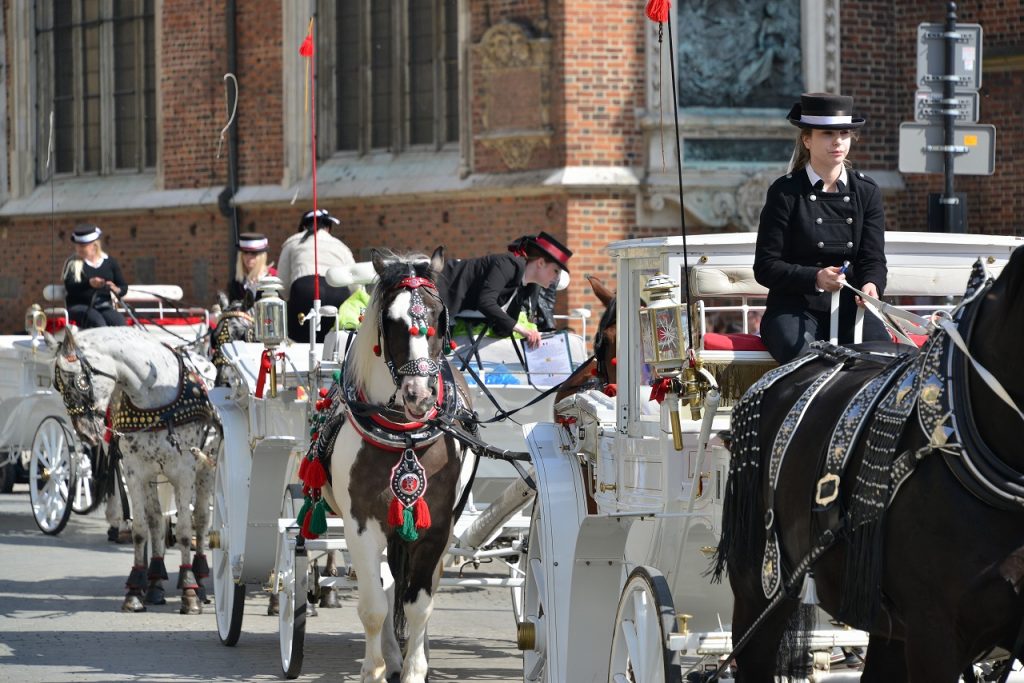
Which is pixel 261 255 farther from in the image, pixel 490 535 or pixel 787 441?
pixel 787 441

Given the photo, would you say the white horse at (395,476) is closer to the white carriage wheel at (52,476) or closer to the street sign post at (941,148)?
the street sign post at (941,148)

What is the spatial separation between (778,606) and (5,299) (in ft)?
68.3

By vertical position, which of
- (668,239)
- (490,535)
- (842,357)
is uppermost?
(668,239)

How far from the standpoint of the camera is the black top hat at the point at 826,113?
5.65 m

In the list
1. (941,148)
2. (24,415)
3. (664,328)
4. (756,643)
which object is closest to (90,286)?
(24,415)

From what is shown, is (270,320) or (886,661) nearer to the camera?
(886,661)

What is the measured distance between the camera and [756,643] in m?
5.12

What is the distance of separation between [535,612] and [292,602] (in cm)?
171

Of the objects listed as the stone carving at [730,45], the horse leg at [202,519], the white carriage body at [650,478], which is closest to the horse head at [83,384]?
the horse leg at [202,519]

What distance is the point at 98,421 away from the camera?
10891mm

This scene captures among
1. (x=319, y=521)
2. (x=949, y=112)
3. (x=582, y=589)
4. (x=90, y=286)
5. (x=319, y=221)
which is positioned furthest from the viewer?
(x=90, y=286)

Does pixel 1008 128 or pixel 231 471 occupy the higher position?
pixel 1008 128

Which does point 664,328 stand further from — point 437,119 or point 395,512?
point 437,119

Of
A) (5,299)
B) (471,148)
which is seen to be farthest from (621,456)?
(5,299)
